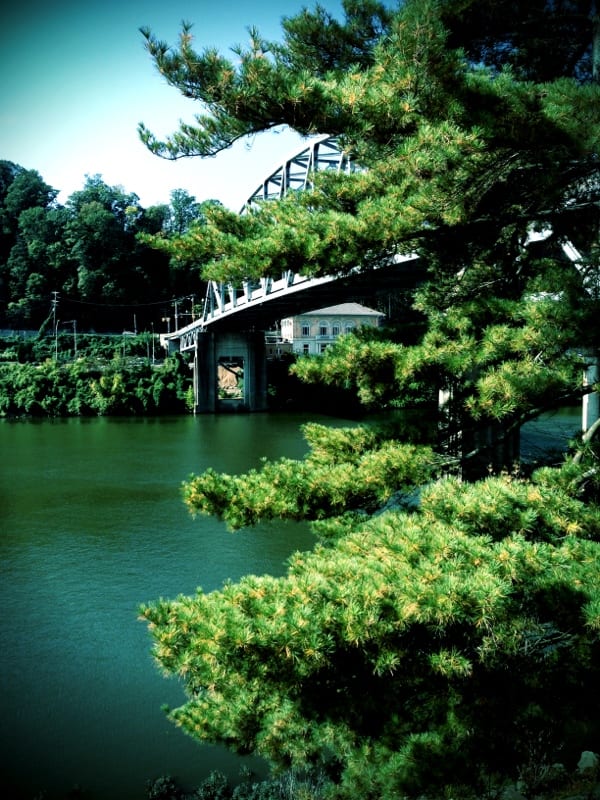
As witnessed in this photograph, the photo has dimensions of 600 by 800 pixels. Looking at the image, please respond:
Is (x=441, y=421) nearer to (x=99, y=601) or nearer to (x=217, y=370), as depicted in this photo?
(x=99, y=601)

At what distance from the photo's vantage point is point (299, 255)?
4.99 metres

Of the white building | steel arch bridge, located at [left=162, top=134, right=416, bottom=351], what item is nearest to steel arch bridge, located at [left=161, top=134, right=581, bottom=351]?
steel arch bridge, located at [left=162, top=134, right=416, bottom=351]

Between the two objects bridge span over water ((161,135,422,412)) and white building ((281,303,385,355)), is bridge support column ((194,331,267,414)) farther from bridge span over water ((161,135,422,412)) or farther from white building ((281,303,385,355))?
white building ((281,303,385,355))

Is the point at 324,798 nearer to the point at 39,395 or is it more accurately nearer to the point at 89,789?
the point at 89,789

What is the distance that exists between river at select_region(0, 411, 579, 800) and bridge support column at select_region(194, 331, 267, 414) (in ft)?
54.6

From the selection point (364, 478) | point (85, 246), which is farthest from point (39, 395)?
point (364, 478)

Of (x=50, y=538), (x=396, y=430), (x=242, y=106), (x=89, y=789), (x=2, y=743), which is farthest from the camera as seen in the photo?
(x=50, y=538)

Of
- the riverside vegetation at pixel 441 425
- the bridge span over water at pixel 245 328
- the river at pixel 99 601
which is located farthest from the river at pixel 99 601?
the bridge span over water at pixel 245 328

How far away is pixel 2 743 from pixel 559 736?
4808 millimetres

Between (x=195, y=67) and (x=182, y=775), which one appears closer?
(x=195, y=67)

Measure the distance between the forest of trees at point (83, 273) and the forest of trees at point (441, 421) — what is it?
48938 millimetres

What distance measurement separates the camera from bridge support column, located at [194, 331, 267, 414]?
1545 inches

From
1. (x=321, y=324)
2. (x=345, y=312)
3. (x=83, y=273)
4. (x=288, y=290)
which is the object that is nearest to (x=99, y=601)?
(x=288, y=290)

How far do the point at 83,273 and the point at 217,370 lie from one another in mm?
18804
